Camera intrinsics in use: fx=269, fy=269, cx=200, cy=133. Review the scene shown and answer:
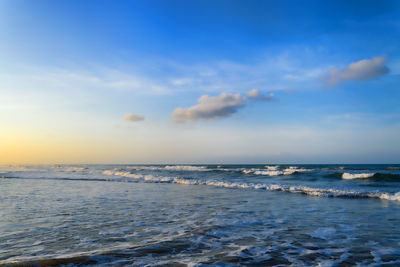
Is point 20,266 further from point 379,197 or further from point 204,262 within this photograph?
point 379,197

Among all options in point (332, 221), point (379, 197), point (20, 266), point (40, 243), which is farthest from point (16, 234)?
point (379, 197)

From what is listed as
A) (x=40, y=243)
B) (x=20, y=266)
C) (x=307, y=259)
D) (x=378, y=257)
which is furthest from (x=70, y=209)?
(x=378, y=257)

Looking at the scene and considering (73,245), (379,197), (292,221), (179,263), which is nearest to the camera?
(179,263)

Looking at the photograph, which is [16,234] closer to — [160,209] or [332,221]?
[160,209]

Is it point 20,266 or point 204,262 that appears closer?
point 20,266

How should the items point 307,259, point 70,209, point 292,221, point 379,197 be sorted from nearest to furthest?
point 307,259, point 292,221, point 70,209, point 379,197

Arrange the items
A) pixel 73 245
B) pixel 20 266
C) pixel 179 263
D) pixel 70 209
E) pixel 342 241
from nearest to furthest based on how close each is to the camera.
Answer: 1. pixel 20 266
2. pixel 179 263
3. pixel 73 245
4. pixel 342 241
5. pixel 70 209

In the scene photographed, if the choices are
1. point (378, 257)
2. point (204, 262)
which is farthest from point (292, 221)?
point (204, 262)

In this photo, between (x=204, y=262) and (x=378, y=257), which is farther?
(x=378, y=257)

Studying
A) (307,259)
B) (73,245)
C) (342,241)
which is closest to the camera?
(307,259)

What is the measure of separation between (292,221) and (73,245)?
6.12 metres

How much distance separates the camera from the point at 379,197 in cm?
1358

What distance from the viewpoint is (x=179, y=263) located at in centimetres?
468

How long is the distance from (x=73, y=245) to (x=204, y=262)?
2.89 m
